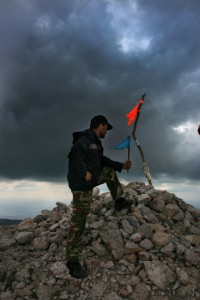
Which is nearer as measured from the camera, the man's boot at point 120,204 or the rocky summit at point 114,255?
the rocky summit at point 114,255

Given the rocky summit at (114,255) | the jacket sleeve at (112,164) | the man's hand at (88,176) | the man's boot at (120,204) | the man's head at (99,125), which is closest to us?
the man's hand at (88,176)

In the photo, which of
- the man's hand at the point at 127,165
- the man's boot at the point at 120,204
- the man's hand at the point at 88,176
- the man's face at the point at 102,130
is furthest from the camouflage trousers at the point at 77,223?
the man's boot at the point at 120,204

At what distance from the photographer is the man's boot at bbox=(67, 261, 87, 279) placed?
846 cm

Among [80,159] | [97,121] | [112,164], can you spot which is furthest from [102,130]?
[112,164]

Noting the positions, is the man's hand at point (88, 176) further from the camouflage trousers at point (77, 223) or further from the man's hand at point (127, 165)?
the man's hand at point (127, 165)

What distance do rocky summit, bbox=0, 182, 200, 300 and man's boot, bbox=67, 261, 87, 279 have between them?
137 millimetres

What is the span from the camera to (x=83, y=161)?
26.4 feet

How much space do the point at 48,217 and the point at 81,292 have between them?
13.0 ft

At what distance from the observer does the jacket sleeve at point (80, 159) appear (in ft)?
26.1

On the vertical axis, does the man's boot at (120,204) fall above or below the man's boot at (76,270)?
above

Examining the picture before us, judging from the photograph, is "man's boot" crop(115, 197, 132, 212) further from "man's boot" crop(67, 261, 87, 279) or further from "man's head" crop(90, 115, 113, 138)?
"man's head" crop(90, 115, 113, 138)

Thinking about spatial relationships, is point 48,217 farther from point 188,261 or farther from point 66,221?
point 188,261

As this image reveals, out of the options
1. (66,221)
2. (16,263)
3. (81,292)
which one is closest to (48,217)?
(66,221)

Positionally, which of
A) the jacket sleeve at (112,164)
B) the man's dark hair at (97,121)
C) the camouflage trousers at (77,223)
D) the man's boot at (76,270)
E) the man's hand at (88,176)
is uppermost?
the man's dark hair at (97,121)
